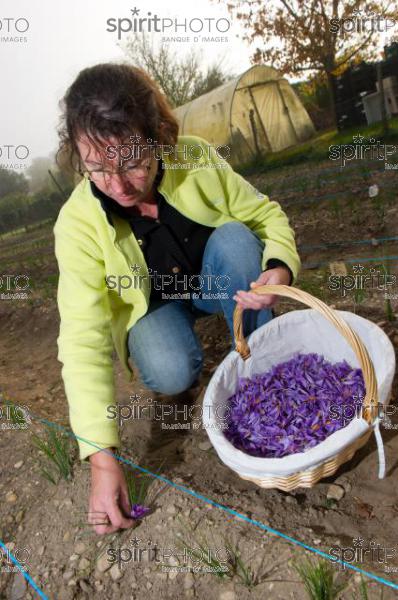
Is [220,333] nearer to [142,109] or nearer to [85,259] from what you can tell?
[85,259]

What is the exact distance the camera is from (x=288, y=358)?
5.60 feet

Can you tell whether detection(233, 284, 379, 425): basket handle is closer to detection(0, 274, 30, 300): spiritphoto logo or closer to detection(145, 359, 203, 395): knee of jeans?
detection(145, 359, 203, 395): knee of jeans

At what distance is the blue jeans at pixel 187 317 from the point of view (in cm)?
156

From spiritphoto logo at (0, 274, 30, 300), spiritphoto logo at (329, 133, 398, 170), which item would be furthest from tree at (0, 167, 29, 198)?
spiritphoto logo at (329, 133, 398, 170)

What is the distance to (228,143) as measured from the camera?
7.05 meters

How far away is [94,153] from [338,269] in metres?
1.20

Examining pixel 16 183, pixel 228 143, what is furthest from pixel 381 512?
pixel 16 183

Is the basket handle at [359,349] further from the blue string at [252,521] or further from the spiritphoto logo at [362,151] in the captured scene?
the spiritphoto logo at [362,151]

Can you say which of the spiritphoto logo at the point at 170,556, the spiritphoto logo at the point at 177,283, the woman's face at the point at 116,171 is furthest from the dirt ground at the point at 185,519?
the woman's face at the point at 116,171

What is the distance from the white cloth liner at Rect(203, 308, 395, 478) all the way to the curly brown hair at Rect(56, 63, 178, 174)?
0.77 metres

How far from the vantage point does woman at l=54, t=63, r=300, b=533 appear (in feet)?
3.83

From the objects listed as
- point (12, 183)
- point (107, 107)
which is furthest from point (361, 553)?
point (12, 183)

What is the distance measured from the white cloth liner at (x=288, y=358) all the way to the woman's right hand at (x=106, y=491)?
26 cm

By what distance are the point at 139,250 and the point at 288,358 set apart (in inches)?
27.1
